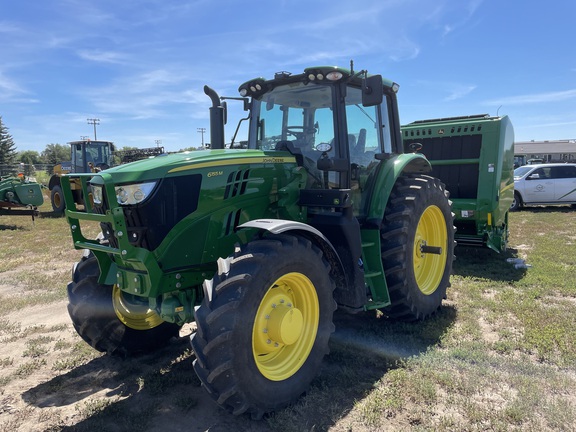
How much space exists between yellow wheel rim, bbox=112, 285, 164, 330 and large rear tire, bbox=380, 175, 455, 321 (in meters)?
2.25

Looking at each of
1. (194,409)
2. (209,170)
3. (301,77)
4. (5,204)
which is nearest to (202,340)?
(194,409)

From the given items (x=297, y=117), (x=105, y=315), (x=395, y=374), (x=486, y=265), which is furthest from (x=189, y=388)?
(x=486, y=265)

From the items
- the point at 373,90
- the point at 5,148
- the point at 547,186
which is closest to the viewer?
the point at 373,90

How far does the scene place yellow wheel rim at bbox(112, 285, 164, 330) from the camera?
12.5 feet

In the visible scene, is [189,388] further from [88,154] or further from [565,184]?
[88,154]

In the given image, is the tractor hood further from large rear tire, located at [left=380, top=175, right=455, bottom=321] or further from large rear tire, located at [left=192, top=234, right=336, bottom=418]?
large rear tire, located at [left=380, top=175, right=455, bottom=321]

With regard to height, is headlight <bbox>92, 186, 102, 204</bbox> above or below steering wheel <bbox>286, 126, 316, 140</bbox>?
below

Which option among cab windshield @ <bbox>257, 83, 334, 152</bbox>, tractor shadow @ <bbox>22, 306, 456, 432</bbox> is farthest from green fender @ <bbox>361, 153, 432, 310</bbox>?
cab windshield @ <bbox>257, 83, 334, 152</bbox>

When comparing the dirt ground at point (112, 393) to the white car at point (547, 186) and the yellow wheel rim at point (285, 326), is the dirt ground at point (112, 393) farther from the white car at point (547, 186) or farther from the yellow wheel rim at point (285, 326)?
the white car at point (547, 186)

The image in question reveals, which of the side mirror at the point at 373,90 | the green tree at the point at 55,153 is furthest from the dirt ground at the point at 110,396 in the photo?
the green tree at the point at 55,153

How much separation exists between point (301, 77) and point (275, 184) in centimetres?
110

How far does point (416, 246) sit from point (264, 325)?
2438 mm

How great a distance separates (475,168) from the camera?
7.32 meters

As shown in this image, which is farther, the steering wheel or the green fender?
the steering wheel
